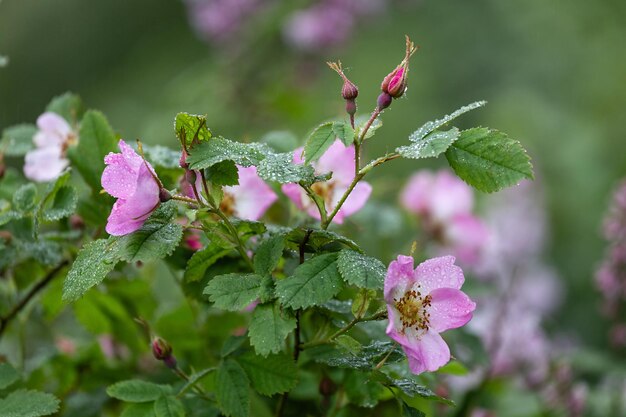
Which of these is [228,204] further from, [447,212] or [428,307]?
[447,212]

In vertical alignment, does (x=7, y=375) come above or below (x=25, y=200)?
below

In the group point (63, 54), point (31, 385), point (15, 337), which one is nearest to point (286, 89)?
point (15, 337)

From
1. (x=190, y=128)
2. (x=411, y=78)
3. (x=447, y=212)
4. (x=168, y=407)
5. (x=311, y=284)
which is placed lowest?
(x=411, y=78)

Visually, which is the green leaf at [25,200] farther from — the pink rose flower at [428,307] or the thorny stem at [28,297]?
the pink rose flower at [428,307]

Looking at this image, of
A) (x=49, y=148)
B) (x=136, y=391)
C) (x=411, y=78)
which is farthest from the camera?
(x=411, y=78)

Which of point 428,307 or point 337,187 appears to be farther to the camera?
point 337,187

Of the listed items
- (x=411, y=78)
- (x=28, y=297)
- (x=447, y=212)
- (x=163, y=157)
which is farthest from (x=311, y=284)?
(x=411, y=78)

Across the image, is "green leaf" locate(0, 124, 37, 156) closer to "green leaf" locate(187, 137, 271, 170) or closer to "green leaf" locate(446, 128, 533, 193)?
"green leaf" locate(187, 137, 271, 170)

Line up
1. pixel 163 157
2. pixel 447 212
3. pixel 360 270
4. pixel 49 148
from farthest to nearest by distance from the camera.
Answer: pixel 447 212 → pixel 49 148 → pixel 163 157 → pixel 360 270
